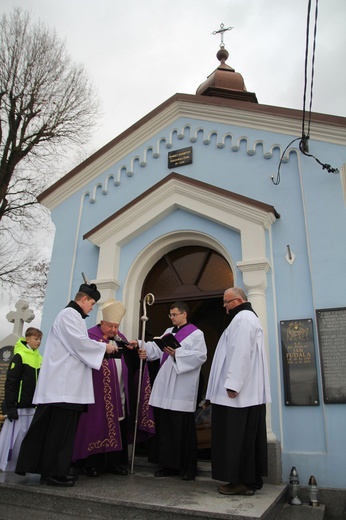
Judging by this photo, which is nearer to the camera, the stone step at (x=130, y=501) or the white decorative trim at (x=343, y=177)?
the stone step at (x=130, y=501)

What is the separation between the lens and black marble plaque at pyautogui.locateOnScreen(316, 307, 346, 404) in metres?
4.84

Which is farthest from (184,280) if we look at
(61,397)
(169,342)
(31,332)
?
(61,397)

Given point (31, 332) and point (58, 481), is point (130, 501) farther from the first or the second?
point (31, 332)

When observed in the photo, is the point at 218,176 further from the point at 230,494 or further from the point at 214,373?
the point at 230,494

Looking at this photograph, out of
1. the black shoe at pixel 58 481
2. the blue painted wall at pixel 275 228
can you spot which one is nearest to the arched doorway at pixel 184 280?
the blue painted wall at pixel 275 228

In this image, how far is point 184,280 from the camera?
666 cm

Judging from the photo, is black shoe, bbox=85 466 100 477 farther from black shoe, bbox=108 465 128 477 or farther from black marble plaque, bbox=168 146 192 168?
black marble plaque, bbox=168 146 192 168

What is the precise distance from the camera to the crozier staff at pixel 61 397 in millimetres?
3865

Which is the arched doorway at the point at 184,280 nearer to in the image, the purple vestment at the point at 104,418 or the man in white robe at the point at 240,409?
the purple vestment at the point at 104,418

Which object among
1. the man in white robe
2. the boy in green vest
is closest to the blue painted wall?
the man in white robe

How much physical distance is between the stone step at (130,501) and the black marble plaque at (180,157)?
4.66 meters

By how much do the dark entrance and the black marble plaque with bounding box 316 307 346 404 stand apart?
1.53m

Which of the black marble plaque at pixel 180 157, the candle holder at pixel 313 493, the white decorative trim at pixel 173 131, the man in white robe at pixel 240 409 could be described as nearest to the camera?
the man in white robe at pixel 240 409

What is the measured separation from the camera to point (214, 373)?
167 inches
